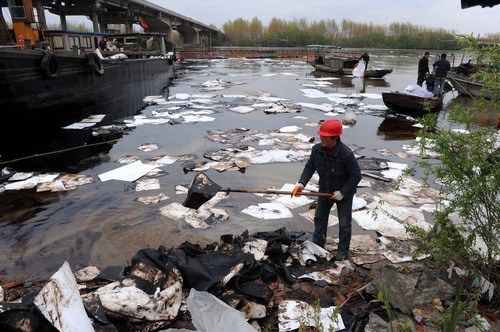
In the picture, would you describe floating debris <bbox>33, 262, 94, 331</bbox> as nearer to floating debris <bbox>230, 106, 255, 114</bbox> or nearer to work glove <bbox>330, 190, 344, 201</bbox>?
work glove <bbox>330, 190, 344, 201</bbox>

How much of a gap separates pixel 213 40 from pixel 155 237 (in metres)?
85.2

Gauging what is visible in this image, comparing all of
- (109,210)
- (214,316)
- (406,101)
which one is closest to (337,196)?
(214,316)

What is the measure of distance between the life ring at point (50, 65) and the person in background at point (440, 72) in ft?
44.6

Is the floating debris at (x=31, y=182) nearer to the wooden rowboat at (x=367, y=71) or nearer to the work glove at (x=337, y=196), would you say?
the work glove at (x=337, y=196)

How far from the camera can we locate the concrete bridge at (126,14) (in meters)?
29.2

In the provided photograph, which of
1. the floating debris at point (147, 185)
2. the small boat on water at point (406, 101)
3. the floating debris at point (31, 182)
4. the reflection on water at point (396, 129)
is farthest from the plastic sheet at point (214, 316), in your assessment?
the small boat on water at point (406, 101)

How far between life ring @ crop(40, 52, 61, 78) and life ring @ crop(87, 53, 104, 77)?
1.90 meters

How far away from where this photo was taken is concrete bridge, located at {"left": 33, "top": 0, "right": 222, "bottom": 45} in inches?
1148

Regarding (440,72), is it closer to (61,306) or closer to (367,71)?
(367,71)

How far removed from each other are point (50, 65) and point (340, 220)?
10415mm

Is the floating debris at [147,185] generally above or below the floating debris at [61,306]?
below

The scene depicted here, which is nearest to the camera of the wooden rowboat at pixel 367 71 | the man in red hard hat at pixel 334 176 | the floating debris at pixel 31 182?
the man in red hard hat at pixel 334 176

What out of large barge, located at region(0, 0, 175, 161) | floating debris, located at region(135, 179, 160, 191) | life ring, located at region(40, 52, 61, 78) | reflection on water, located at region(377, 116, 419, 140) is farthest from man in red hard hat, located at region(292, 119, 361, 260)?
life ring, located at region(40, 52, 61, 78)

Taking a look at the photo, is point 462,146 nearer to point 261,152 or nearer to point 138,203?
point 138,203
